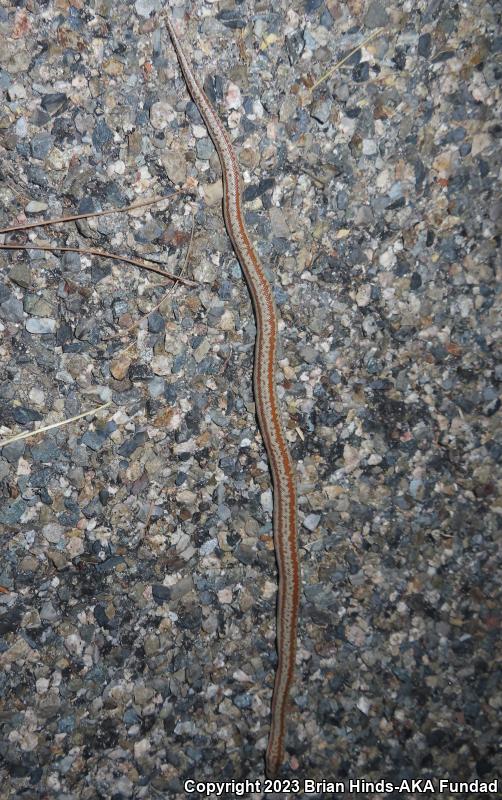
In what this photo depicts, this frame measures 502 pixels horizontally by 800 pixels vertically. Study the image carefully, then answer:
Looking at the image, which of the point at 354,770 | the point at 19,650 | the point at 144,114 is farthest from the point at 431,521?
the point at 144,114

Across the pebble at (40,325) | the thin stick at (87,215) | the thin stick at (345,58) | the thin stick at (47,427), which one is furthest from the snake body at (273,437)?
the pebble at (40,325)

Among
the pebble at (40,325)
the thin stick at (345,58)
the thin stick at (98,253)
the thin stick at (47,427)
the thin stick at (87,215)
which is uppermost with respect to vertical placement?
the thin stick at (345,58)

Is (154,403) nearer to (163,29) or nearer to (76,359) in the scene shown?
(76,359)

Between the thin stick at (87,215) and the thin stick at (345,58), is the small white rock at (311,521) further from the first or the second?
the thin stick at (345,58)

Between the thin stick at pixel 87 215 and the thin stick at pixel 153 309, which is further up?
the thin stick at pixel 87 215

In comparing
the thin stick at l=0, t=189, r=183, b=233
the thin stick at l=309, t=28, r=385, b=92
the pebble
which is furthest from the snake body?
the pebble

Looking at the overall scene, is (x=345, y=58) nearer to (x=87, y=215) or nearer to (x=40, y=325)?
(x=87, y=215)

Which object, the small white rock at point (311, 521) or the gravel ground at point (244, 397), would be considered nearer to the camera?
the gravel ground at point (244, 397)

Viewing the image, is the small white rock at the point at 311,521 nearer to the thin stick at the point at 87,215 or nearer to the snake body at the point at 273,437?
the snake body at the point at 273,437
